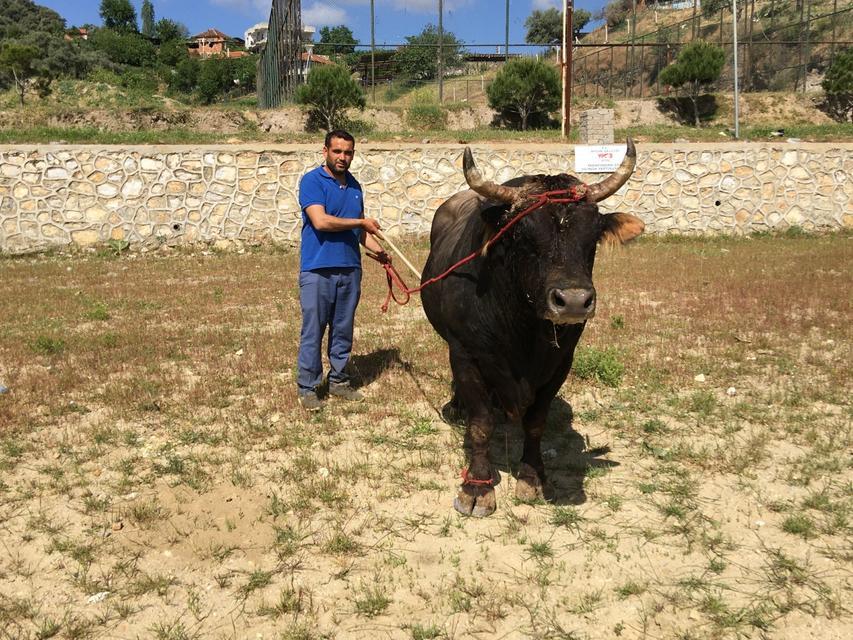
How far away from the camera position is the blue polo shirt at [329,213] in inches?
207

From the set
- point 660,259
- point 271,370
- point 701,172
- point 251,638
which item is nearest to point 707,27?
→ point 701,172

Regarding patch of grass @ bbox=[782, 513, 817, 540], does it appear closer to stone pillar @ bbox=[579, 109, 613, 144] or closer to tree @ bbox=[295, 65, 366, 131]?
stone pillar @ bbox=[579, 109, 613, 144]

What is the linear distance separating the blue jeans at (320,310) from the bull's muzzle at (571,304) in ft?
8.74

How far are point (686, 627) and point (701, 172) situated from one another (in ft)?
50.4

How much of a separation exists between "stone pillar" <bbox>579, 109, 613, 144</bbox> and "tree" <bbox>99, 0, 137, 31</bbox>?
266 feet

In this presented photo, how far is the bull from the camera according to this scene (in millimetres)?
3268

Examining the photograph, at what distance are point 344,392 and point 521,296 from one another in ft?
8.29

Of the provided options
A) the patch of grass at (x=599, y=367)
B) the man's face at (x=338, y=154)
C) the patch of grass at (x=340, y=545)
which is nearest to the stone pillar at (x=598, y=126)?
the patch of grass at (x=599, y=367)

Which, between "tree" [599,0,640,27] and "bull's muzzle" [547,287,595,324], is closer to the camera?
"bull's muzzle" [547,287,595,324]

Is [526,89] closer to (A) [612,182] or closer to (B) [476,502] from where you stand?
(A) [612,182]

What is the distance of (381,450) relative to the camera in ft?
15.3

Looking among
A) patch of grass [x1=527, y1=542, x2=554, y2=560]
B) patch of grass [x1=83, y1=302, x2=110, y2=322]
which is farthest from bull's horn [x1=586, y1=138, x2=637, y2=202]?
patch of grass [x1=83, y1=302, x2=110, y2=322]

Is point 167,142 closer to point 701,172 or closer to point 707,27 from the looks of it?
point 701,172

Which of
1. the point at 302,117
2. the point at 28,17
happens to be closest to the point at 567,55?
the point at 302,117
